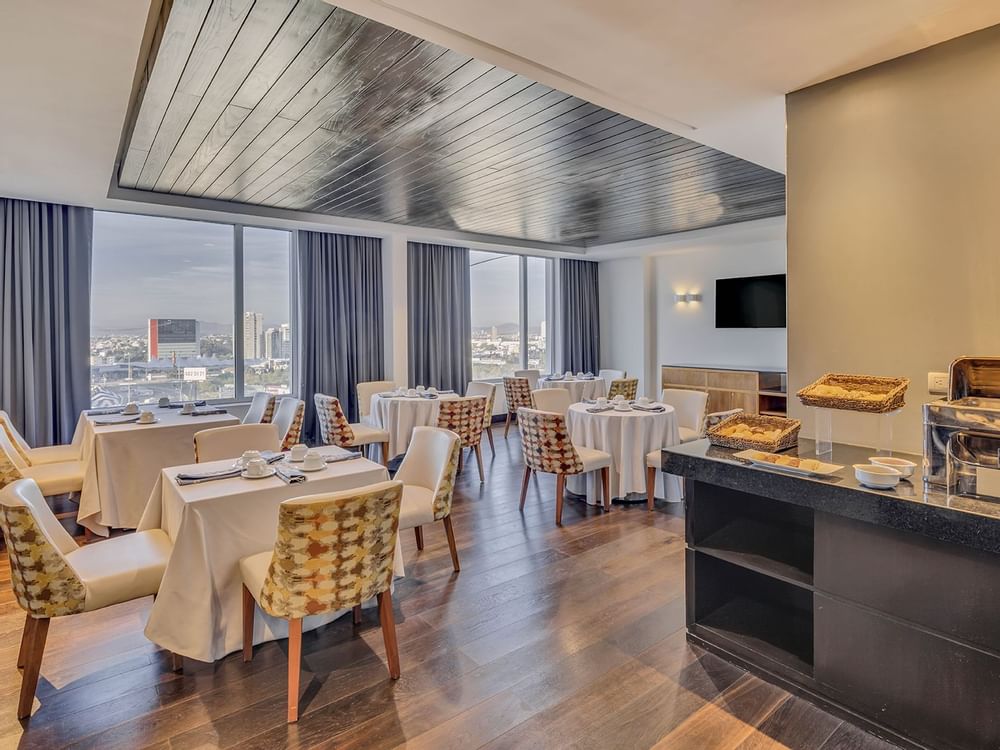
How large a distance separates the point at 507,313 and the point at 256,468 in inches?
272

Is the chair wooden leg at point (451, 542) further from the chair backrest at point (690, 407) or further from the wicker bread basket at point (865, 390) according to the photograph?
the chair backrest at point (690, 407)

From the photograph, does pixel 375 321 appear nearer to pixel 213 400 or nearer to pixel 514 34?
pixel 213 400

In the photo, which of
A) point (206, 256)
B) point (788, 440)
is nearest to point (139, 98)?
point (206, 256)

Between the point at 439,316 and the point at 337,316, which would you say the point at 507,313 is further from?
the point at 337,316

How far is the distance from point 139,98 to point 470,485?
3.79m

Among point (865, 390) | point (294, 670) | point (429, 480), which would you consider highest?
point (865, 390)

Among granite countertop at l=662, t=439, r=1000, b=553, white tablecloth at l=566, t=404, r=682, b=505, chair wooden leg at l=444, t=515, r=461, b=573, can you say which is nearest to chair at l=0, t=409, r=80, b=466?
Answer: chair wooden leg at l=444, t=515, r=461, b=573

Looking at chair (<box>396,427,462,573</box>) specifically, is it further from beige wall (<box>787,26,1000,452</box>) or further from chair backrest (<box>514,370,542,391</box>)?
chair backrest (<box>514,370,542,391</box>)

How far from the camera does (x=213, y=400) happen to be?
21.9ft

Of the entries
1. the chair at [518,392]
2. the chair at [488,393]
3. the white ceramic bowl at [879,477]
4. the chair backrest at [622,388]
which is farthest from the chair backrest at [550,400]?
the white ceramic bowl at [879,477]

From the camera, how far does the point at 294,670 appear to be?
83.0 inches

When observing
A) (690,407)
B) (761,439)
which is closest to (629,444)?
(690,407)

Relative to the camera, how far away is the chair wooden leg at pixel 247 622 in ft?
8.02

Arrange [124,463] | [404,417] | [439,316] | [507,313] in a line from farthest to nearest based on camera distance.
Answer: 1. [507,313]
2. [439,316]
3. [404,417]
4. [124,463]
